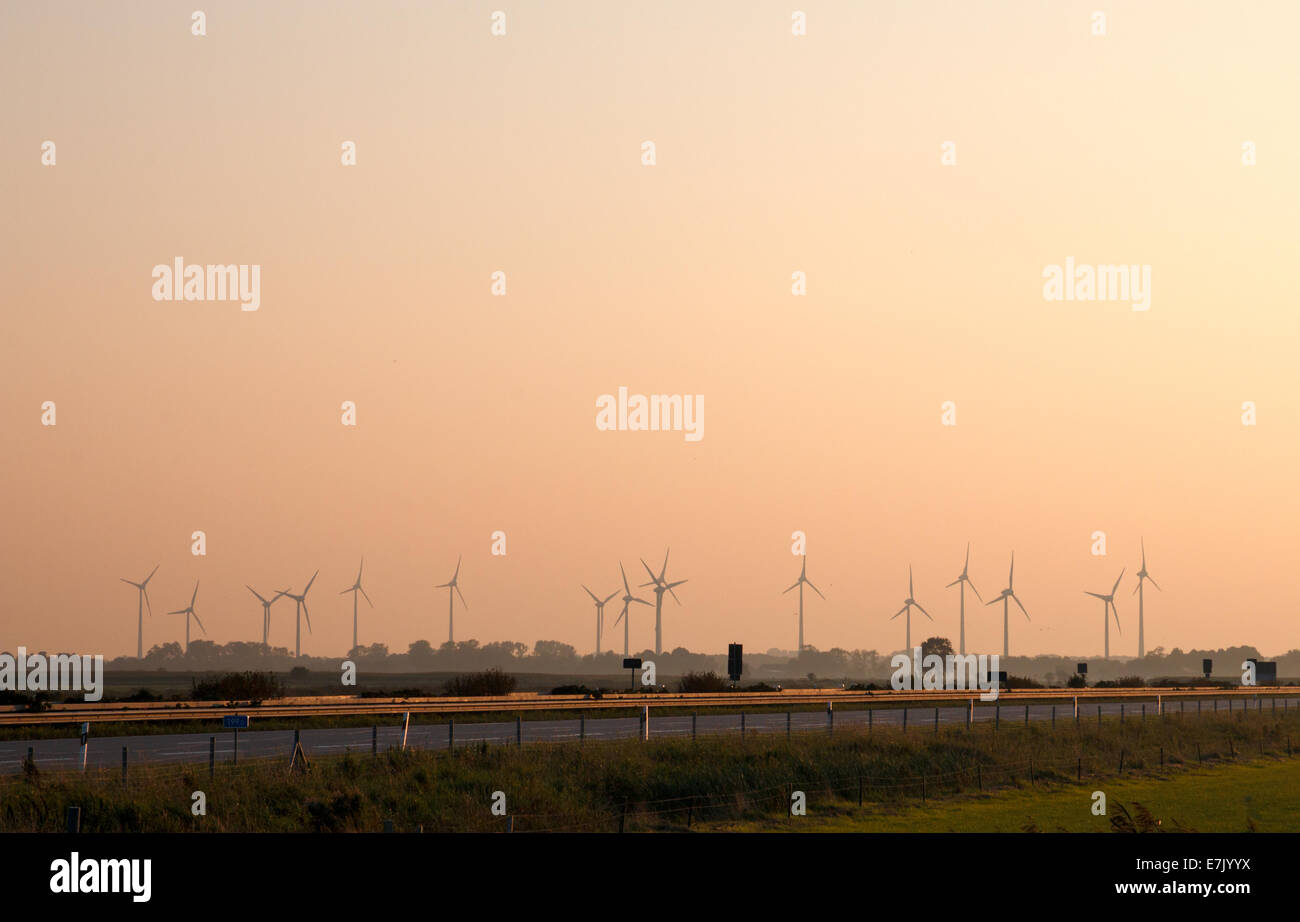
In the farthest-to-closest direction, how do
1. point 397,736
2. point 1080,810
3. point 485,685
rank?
point 485,685
point 397,736
point 1080,810

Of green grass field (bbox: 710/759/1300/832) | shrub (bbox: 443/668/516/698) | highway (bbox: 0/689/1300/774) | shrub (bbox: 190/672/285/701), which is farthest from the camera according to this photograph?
shrub (bbox: 443/668/516/698)

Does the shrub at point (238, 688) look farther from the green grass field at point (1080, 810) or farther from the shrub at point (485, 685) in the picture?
the green grass field at point (1080, 810)

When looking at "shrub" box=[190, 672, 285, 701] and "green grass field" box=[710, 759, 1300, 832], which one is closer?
"green grass field" box=[710, 759, 1300, 832]

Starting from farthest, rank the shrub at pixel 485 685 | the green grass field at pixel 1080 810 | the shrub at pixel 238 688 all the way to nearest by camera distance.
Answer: the shrub at pixel 485 685 < the shrub at pixel 238 688 < the green grass field at pixel 1080 810

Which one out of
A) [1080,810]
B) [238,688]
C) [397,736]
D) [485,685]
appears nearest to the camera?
[1080,810]

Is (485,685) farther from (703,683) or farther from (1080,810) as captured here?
(1080,810)

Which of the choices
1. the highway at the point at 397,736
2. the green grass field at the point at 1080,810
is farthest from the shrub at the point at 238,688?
the green grass field at the point at 1080,810

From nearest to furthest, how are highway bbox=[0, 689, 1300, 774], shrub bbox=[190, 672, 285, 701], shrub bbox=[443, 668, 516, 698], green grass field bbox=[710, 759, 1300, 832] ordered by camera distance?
1. green grass field bbox=[710, 759, 1300, 832]
2. highway bbox=[0, 689, 1300, 774]
3. shrub bbox=[190, 672, 285, 701]
4. shrub bbox=[443, 668, 516, 698]

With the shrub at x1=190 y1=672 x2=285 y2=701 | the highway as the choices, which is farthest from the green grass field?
the shrub at x1=190 y1=672 x2=285 y2=701

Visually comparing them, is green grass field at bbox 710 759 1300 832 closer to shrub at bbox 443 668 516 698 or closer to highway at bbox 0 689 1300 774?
highway at bbox 0 689 1300 774

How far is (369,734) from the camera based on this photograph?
57344 mm

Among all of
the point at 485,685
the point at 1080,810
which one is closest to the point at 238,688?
the point at 485,685
